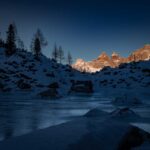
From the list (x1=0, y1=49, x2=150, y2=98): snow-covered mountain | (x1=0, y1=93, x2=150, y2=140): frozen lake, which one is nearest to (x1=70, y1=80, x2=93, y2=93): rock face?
(x1=0, y1=49, x2=150, y2=98): snow-covered mountain

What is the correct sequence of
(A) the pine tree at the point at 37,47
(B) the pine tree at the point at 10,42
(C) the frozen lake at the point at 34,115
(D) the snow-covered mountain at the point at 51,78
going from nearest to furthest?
1. (C) the frozen lake at the point at 34,115
2. (D) the snow-covered mountain at the point at 51,78
3. (B) the pine tree at the point at 10,42
4. (A) the pine tree at the point at 37,47

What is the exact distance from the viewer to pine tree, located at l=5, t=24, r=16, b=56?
83.4m

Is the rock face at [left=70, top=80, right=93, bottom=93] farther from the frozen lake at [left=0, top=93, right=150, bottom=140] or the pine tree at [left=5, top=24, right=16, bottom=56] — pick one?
the frozen lake at [left=0, top=93, right=150, bottom=140]

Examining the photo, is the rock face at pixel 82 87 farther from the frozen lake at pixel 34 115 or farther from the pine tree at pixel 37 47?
the frozen lake at pixel 34 115

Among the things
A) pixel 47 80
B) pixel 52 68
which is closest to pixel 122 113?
pixel 47 80

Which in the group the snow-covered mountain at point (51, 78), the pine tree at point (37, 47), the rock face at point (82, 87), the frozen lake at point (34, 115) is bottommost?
the frozen lake at point (34, 115)

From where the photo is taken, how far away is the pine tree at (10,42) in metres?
83.4

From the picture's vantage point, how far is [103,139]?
5.86 metres

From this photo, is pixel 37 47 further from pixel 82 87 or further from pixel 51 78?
pixel 82 87

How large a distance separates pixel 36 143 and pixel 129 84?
91.4m

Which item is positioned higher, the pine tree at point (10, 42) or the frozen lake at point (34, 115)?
the pine tree at point (10, 42)

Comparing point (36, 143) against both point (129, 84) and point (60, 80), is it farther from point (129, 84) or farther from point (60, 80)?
point (129, 84)

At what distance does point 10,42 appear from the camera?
286ft

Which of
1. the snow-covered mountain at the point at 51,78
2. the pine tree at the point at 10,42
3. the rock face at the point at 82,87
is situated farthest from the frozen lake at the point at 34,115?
the pine tree at the point at 10,42
